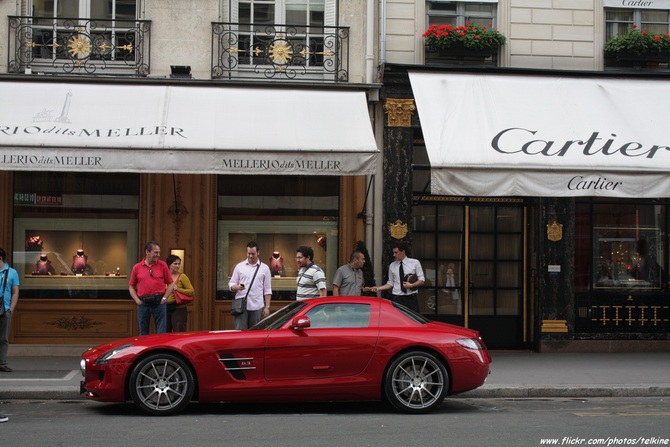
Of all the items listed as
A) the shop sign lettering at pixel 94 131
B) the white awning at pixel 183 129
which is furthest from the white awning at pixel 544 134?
the shop sign lettering at pixel 94 131

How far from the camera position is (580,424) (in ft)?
29.3

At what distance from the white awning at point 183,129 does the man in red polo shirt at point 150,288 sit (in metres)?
1.25

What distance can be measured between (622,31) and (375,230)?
556 centimetres

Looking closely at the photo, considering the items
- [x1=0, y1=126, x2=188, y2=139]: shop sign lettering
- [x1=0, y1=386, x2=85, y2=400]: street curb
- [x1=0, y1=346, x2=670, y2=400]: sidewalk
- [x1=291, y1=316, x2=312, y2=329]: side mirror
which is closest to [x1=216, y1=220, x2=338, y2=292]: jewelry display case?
[x1=0, y1=126, x2=188, y2=139]: shop sign lettering

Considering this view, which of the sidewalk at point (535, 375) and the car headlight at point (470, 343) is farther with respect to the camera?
the sidewalk at point (535, 375)

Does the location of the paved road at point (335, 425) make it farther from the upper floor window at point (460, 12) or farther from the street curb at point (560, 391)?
the upper floor window at point (460, 12)

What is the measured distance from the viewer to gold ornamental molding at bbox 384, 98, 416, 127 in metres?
14.7

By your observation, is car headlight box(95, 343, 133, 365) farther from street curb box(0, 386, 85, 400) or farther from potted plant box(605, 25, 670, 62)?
potted plant box(605, 25, 670, 62)

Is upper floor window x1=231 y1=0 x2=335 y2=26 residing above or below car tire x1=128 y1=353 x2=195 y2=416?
above

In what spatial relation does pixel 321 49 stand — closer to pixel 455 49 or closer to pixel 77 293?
pixel 455 49

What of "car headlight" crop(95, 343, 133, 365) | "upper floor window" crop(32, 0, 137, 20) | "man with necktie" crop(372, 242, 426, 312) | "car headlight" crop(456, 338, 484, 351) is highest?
"upper floor window" crop(32, 0, 137, 20)

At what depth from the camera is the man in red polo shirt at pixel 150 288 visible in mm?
12000

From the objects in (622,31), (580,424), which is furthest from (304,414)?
(622,31)

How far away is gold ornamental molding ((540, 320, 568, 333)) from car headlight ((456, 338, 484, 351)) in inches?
210
